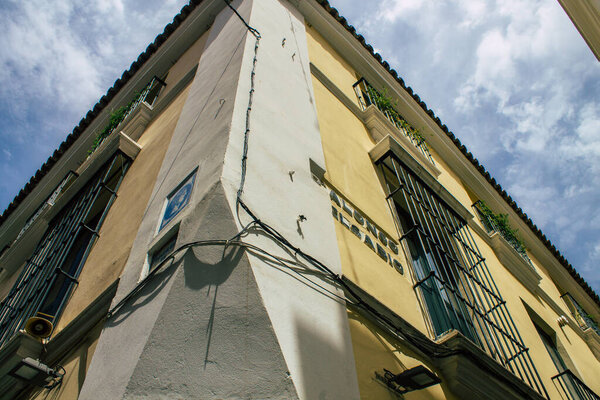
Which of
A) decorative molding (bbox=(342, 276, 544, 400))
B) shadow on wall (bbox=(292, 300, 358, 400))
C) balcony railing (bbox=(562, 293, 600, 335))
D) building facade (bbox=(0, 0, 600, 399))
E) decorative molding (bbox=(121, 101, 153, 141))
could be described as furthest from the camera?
balcony railing (bbox=(562, 293, 600, 335))

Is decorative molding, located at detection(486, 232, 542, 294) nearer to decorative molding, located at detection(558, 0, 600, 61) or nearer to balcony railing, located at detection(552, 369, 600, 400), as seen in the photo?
balcony railing, located at detection(552, 369, 600, 400)

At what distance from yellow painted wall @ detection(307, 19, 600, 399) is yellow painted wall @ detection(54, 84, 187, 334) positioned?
179 cm

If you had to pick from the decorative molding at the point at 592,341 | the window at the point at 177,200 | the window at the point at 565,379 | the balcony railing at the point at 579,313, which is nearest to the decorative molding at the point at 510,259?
the window at the point at 565,379

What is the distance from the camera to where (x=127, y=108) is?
8281 millimetres

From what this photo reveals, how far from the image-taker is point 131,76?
29.4ft

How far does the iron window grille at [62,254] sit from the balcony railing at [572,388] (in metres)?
6.11

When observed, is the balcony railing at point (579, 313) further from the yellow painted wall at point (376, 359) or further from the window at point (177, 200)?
the window at point (177, 200)

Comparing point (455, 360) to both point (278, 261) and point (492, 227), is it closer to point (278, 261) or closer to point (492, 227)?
point (278, 261)

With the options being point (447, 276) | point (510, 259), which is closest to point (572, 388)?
point (510, 259)

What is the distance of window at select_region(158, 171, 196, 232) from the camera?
3.60 meters

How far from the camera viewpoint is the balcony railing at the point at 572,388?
21.1 feet

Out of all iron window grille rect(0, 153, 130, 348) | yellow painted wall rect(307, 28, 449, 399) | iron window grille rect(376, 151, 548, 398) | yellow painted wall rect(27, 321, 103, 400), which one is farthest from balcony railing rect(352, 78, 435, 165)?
yellow painted wall rect(27, 321, 103, 400)

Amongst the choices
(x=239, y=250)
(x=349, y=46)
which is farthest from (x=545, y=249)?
(x=239, y=250)

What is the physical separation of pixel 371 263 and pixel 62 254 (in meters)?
3.47
